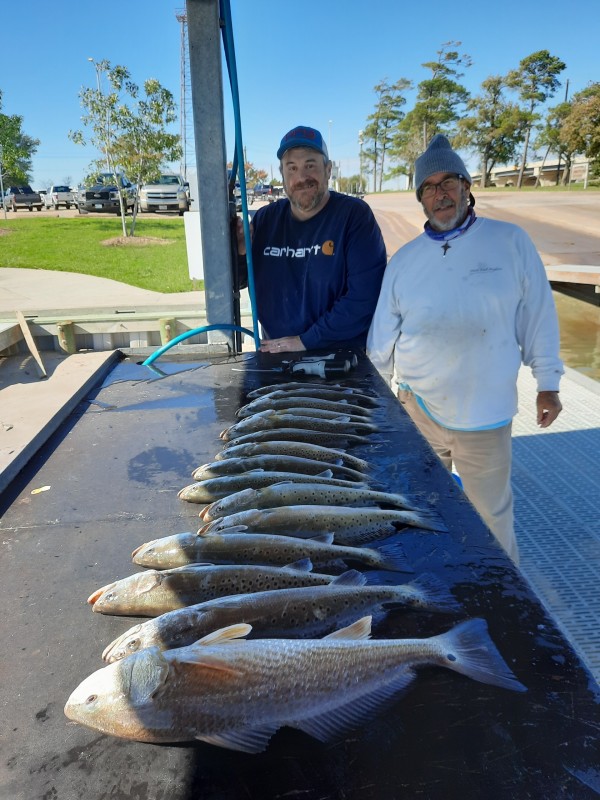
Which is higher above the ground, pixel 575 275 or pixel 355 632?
pixel 355 632

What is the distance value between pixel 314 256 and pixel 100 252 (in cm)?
2017

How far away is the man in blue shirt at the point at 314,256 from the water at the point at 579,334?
738 centimetres

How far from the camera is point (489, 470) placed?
3.35 m

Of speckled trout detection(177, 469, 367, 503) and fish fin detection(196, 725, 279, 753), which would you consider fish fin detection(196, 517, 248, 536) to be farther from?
fish fin detection(196, 725, 279, 753)

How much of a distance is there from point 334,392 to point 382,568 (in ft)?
5.02

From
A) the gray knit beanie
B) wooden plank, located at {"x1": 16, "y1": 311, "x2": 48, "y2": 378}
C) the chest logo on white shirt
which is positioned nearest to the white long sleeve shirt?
the chest logo on white shirt

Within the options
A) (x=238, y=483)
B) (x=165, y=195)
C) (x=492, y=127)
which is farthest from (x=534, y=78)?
(x=238, y=483)

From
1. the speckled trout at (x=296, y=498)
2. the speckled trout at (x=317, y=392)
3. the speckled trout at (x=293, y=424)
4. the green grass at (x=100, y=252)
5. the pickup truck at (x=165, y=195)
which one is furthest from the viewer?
the pickup truck at (x=165, y=195)

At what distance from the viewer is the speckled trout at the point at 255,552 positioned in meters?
1.72

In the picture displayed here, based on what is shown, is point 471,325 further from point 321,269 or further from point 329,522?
point 329,522

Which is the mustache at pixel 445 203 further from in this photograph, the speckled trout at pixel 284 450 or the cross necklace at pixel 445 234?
the speckled trout at pixel 284 450

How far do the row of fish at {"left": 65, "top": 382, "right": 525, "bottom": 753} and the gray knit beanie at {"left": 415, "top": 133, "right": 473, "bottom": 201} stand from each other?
6.16ft

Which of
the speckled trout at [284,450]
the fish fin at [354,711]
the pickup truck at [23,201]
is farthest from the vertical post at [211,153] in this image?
the pickup truck at [23,201]

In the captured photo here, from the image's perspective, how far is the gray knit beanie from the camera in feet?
10.2
